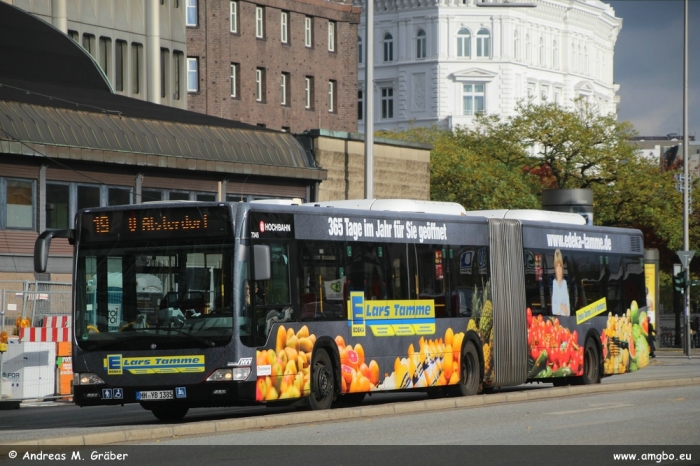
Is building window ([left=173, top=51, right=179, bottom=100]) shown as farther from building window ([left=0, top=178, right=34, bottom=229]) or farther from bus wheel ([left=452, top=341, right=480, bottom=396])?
bus wheel ([left=452, top=341, right=480, bottom=396])

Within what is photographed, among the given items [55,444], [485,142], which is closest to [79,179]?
[55,444]

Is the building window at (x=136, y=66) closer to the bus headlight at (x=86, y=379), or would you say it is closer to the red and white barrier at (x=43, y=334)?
the red and white barrier at (x=43, y=334)

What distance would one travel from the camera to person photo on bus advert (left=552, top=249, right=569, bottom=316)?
26.4 metres

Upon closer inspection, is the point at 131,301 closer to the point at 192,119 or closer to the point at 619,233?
the point at 619,233

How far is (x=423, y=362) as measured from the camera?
2238 cm

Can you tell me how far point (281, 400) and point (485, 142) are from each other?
5641 centimetres

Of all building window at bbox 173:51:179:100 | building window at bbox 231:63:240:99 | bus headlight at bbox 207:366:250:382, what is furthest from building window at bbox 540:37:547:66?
bus headlight at bbox 207:366:250:382

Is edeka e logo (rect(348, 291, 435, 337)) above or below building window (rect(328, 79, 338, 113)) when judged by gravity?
below

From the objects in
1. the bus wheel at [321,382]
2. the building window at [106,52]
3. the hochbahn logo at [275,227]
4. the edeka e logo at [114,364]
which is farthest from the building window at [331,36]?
the edeka e logo at [114,364]

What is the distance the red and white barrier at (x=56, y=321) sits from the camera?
26578 millimetres

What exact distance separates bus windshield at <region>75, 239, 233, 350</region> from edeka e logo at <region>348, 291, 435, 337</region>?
9.88 feet

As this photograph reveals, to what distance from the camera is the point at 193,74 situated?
252 ft

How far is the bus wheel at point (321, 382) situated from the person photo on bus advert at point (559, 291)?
738 centimetres

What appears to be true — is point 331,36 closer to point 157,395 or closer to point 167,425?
point 157,395
